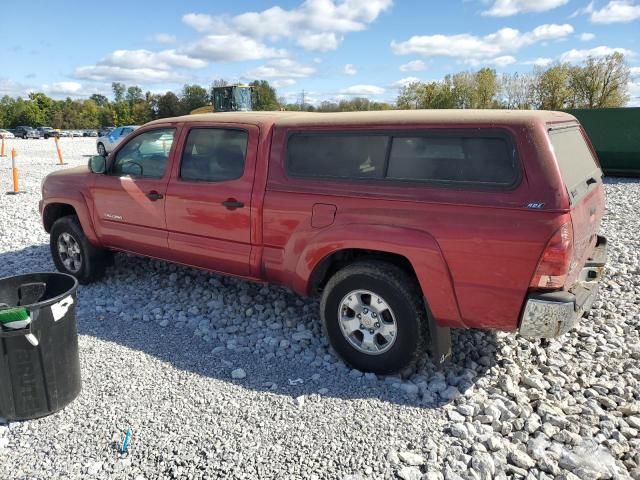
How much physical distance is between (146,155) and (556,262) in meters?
3.98

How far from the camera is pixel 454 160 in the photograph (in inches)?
136

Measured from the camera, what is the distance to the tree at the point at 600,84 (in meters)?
49.2

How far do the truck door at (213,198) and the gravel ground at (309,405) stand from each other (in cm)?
64

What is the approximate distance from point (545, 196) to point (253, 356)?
8.25ft

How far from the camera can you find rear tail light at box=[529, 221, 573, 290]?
3.07 metres

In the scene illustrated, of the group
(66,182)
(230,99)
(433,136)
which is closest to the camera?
(433,136)

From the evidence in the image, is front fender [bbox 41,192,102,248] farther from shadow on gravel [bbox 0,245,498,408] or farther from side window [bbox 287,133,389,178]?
side window [bbox 287,133,389,178]

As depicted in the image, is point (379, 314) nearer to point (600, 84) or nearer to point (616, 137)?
point (616, 137)

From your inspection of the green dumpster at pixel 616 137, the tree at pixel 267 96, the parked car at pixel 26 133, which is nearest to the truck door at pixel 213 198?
the green dumpster at pixel 616 137

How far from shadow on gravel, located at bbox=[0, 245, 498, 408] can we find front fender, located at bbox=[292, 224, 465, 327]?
22.0 inches

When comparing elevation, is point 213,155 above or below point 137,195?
above

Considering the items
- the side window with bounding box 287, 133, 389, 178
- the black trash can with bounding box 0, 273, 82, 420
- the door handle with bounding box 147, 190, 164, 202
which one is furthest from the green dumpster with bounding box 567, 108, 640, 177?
the black trash can with bounding box 0, 273, 82, 420

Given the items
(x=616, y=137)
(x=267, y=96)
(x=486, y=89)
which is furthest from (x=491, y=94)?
(x=616, y=137)

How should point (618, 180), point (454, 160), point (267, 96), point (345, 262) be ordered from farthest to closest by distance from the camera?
point (267, 96), point (618, 180), point (345, 262), point (454, 160)
